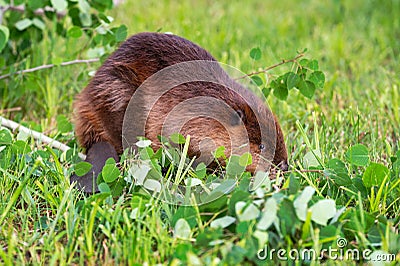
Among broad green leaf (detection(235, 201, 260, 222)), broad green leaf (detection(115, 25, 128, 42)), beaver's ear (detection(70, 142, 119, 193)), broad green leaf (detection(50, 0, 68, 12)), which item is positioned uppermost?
broad green leaf (detection(50, 0, 68, 12))

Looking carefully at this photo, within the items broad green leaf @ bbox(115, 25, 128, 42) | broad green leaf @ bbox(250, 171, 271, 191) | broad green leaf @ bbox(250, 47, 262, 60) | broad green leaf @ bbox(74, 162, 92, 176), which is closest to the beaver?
broad green leaf @ bbox(74, 162, 92, 176)

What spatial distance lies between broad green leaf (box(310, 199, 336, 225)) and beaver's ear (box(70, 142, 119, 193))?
911 millimetres

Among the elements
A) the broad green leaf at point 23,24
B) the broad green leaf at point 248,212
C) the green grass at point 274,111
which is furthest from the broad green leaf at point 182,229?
the broad green leaf at point 23,24

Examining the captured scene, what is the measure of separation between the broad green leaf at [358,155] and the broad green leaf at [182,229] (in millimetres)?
842

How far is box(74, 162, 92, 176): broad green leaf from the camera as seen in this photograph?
261 cm

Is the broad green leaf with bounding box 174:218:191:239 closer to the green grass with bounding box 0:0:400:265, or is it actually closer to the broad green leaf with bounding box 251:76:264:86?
the green grass with bounding box 0:0:400:265

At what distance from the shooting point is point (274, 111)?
12.3ft

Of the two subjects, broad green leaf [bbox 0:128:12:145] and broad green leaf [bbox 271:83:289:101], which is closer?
broad green leaf [bbox 0:128:12:145]

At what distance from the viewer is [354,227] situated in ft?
7.09

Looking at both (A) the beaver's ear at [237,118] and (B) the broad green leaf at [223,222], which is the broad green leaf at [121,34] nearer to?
(A) the beaver's ear at [237,118]

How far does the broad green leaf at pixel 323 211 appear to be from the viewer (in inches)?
81.3

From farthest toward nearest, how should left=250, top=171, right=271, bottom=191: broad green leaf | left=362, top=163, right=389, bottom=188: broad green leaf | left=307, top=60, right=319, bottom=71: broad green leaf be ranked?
left=307, top=60, right=319, bottom=71: broad green leaf < left=362, top=163, right=389, bottom=188: broad green leaf < left=250, top=171, right=271, bottom=191: broad green leaf

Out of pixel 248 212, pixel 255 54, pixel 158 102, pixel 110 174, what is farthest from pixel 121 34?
pixel 248 212

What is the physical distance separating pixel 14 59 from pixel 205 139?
1811 mm
